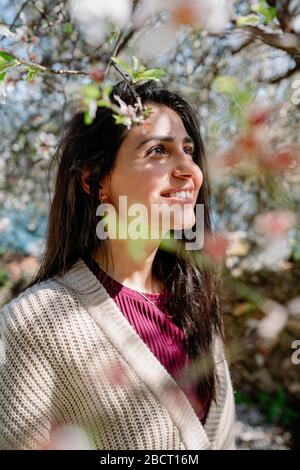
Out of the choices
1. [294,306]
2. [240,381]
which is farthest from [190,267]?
[240,381]

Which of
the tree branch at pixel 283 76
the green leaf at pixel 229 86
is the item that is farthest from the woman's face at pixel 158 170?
the tree branch at pixel 283 76

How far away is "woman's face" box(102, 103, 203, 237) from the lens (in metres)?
1.24

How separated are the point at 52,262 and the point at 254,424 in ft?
5.98

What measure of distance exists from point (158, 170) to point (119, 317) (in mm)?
321

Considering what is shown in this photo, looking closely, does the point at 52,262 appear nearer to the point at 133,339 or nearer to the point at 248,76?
the point at 133,339

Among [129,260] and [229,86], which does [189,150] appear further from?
[229,86]

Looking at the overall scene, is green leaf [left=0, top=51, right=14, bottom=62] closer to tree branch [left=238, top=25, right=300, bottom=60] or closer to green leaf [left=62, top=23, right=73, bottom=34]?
tree branch [left=238, top=25, right=300, bottom=60]

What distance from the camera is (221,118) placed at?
1.59 meters

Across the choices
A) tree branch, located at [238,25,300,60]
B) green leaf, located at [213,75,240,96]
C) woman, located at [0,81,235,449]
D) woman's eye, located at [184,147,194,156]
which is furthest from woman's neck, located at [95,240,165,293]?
green leaf, located at [213,75,240,96]

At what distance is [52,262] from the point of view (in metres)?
1.39

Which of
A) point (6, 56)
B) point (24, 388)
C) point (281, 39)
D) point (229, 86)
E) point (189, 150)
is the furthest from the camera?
point (189, 150)

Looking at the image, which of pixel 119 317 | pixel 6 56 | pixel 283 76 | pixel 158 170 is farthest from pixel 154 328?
pixel 283 76

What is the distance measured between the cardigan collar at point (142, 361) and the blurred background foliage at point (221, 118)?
0.65ft

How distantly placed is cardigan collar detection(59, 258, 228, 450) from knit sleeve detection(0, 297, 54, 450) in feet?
0.44
